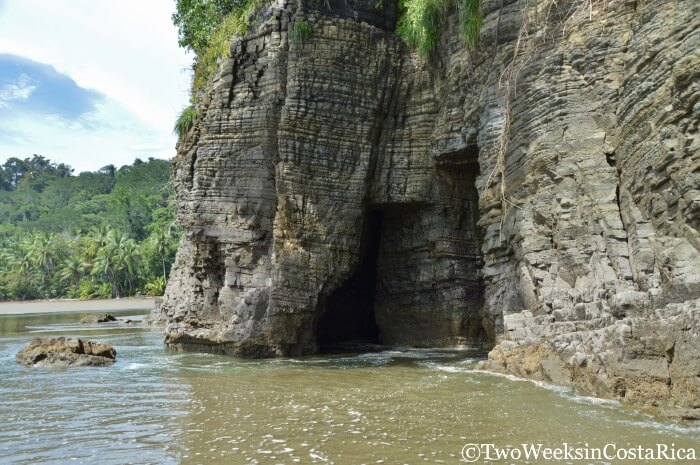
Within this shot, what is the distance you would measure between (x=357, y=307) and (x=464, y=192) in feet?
18.4

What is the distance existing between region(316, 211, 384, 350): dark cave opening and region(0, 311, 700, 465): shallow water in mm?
6379

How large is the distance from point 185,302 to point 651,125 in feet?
37.8

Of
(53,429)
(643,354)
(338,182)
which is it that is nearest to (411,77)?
(338,182)

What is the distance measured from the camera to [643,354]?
24.3ft

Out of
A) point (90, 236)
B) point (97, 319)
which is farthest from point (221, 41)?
point (90, 236)

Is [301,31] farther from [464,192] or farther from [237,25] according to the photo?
[464,192]

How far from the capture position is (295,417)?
726cm

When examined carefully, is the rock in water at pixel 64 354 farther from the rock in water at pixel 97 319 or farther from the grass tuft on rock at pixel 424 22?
the rock in water at pixel 97 319

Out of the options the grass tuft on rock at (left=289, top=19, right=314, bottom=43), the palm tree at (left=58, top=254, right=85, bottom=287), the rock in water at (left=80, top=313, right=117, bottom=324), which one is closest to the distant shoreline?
the palm tree at (left=58, top=254, right=85, bottom=287)

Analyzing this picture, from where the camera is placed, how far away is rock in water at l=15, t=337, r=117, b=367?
12875 millimetres

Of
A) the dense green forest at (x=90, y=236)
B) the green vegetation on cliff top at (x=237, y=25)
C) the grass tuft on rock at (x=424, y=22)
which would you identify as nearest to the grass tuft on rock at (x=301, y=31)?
the green vegetation on cliff top at (x=237, y=25)

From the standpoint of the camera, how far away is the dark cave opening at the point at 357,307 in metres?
17.9

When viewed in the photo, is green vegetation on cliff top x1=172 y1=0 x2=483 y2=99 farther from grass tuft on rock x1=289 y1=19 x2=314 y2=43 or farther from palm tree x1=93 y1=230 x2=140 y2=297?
palm tree x1=93 y1=230 x2=140 y2=297

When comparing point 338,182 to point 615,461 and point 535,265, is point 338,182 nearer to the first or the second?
point 535,265
